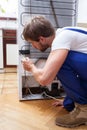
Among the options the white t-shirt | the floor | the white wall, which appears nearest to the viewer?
the white t-shirt

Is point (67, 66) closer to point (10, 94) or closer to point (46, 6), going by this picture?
point (46, 6)

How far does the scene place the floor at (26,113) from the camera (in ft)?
4.16

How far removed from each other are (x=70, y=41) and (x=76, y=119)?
546 mm

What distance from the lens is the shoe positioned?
1.28 metres

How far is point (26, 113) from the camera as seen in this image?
1.46 metres

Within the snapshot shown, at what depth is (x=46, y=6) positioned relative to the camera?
163cm

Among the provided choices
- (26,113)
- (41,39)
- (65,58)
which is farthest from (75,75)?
(26,113)

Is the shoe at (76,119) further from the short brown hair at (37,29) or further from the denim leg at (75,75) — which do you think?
the short brown hair at (37,29)

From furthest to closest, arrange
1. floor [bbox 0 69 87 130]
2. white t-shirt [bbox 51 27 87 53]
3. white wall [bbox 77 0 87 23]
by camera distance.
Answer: white wall [bbox 77 0 87 23] → floor [bbox 0 69 87 130] → white t-shirt [bbox 51 27 87 53]

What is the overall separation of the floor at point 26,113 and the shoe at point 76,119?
0.03 metres

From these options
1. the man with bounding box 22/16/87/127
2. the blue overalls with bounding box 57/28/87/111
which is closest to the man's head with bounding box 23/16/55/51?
the man with bounding box 22/16/87/127

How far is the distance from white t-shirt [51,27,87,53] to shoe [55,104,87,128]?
410 mm

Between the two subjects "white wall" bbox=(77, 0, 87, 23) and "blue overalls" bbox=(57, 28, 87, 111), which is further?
"white wall" bbox=(77, 0, 87, 23)

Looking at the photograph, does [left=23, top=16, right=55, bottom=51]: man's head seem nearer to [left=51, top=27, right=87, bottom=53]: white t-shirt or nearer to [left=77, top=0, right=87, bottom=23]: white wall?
[left=51, top=27, right=87, bottom=53]: white t-shirt
